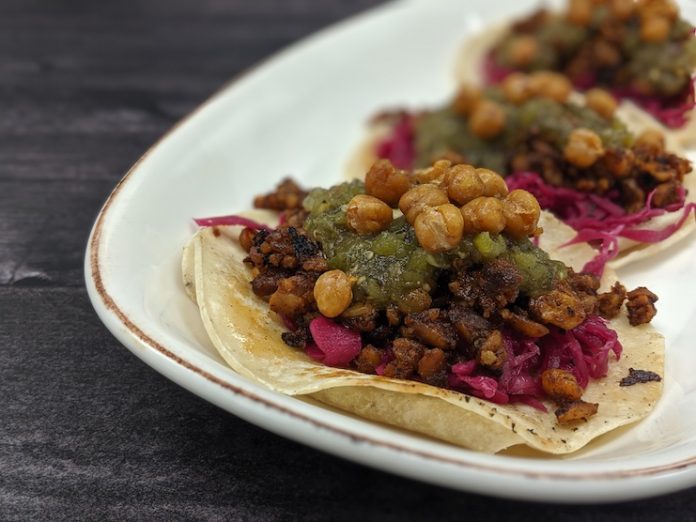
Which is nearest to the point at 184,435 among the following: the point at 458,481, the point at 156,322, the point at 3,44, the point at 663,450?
the point at 156,322

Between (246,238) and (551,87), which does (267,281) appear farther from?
(551,87)

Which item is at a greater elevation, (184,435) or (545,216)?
(545,216)

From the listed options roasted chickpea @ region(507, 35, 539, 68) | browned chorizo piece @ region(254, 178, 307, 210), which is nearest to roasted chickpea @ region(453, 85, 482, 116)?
roasted chickpea @ region(507, 35, 539, 68)

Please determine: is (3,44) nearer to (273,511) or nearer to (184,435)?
(184,435)

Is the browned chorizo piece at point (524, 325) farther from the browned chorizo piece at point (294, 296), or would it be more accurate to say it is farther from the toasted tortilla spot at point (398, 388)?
the browned chorizo piece at point (294, 296)

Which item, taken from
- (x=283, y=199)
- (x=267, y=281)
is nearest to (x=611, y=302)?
(x=267, y=281)

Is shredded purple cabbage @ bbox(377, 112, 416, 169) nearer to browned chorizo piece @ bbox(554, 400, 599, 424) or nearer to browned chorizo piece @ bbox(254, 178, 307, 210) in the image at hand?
browned chorizo piece @ bbox(254, 178, 307, 210)
